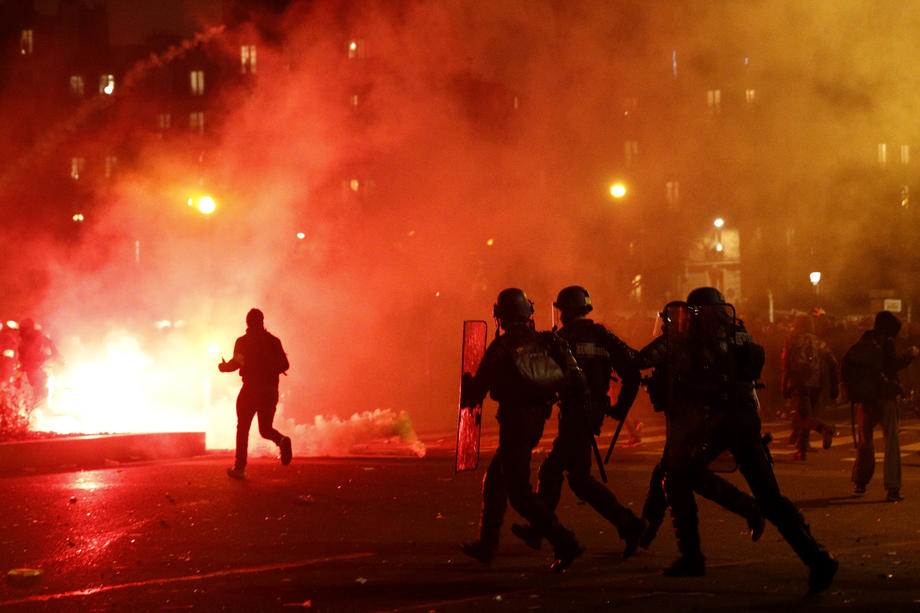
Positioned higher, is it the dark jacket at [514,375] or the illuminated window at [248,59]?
the illuminated window at [248,59]

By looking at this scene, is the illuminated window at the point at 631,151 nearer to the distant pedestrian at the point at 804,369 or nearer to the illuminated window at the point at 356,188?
the illuminated window at the point at 356,188

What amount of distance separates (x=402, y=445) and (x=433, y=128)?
21.9 feet

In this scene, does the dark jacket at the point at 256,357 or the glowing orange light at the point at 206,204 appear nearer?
the dark jacket at the point at 256,357

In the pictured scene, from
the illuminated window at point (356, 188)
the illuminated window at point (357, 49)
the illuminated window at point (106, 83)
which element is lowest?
the illuminated window at point (356, 188)

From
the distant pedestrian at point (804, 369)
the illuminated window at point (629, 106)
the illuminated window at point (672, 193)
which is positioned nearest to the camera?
the distant pedestrian at point (804, 369)

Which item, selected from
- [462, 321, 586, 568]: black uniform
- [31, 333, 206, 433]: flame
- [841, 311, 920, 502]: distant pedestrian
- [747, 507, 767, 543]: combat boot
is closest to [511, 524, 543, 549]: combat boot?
[462, 321, 586, 568]: black uniform

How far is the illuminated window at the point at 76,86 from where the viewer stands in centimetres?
6594

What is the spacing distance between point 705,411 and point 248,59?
43.7 ft

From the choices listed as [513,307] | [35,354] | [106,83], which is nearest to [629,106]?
[35,354]

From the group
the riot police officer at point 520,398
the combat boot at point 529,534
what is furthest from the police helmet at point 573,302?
the combat boot at point 529,534

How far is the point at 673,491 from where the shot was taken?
18.1 ft

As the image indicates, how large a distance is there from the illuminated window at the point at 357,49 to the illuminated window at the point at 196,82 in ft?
141

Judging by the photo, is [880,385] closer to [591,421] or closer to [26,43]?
[591,421]

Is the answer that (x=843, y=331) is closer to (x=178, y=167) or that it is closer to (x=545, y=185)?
(x=545, y=185)
